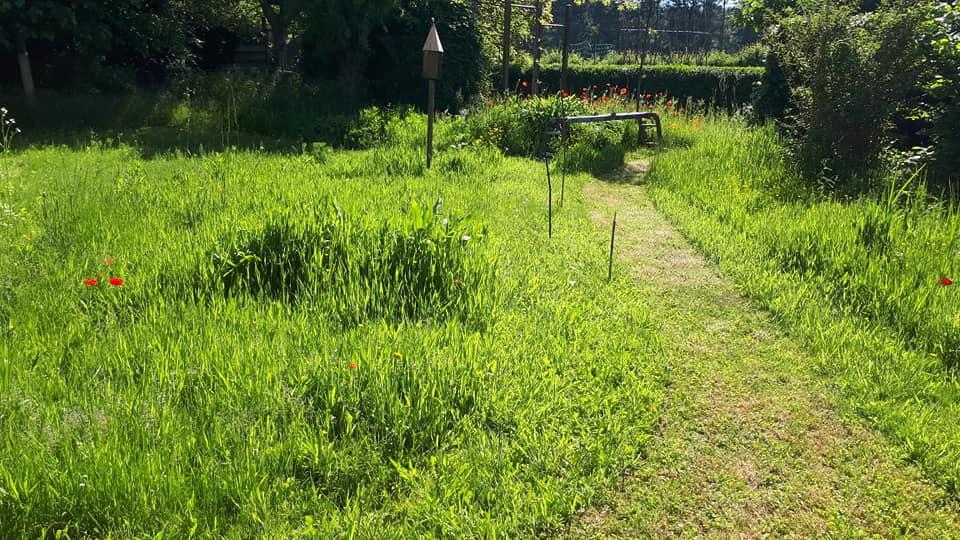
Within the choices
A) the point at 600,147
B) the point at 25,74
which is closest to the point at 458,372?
the point at 600,147

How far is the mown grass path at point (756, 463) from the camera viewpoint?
2467 mm

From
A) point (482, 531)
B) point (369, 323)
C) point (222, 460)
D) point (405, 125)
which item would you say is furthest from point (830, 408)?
point (405, 125)

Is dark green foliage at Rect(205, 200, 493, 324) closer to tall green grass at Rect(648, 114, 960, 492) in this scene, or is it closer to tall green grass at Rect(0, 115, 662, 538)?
tall green grass at Rect(0, 115, 662, 538)

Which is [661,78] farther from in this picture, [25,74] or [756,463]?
[756,463]

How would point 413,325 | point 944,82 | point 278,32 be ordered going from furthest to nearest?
point 278,32, point 944,82, point 413,325

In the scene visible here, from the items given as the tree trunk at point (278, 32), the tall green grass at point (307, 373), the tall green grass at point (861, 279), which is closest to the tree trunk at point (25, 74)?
the tree trunk at point (278, 32)

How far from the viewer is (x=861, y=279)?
442 centimetres

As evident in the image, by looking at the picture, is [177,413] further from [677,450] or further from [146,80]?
[146,80]

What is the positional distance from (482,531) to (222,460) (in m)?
1.02

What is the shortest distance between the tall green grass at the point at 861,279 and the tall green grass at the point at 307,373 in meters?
1.12

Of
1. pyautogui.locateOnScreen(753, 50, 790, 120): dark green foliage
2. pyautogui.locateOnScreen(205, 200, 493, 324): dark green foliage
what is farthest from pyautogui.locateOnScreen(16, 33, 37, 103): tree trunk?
pyautogui.locateOnScreen(753, 50, 790, 120): dark green foliage

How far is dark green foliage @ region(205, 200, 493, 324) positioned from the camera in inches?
149

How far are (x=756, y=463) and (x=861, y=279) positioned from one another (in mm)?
2286

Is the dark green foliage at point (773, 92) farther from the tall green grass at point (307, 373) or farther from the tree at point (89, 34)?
the tree at point (89, 34)
